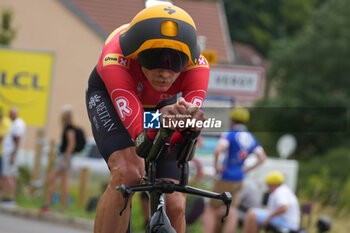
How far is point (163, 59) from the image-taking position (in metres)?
3.95

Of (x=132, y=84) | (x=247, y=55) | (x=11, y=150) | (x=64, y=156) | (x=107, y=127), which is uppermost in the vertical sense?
(x=247, y=55)

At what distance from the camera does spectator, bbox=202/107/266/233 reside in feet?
35.2

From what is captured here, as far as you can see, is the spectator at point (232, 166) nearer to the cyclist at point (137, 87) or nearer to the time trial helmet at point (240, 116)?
the time trial helmet at point (240, 116)

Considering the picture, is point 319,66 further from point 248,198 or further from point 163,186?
point 163,186

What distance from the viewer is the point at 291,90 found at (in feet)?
170

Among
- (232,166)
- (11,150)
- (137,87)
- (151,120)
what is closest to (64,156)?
(11,150)

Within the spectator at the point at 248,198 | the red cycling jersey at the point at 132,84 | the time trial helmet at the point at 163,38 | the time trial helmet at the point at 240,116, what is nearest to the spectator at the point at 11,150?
the spectator at the point at 248,198

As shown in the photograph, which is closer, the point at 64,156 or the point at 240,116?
the point at 240,116

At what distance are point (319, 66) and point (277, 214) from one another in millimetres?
40926

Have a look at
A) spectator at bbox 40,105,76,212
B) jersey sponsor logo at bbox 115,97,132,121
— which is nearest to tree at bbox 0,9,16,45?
spectator at bbox 40,105,76,212

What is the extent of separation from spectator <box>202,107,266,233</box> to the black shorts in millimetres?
6127

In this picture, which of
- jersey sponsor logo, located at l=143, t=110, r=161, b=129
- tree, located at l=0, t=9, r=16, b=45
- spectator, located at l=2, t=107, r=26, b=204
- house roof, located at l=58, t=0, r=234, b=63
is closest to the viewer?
jersey sponsor logo, located at l=143, t=110, r=161, b=129

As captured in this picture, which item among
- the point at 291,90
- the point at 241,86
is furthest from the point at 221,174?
the point at 291,90

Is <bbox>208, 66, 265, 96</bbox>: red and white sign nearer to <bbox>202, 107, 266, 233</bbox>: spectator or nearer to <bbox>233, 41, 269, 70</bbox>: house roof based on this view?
<bbox>202, 107, 266, 233</bbox>: spectator
